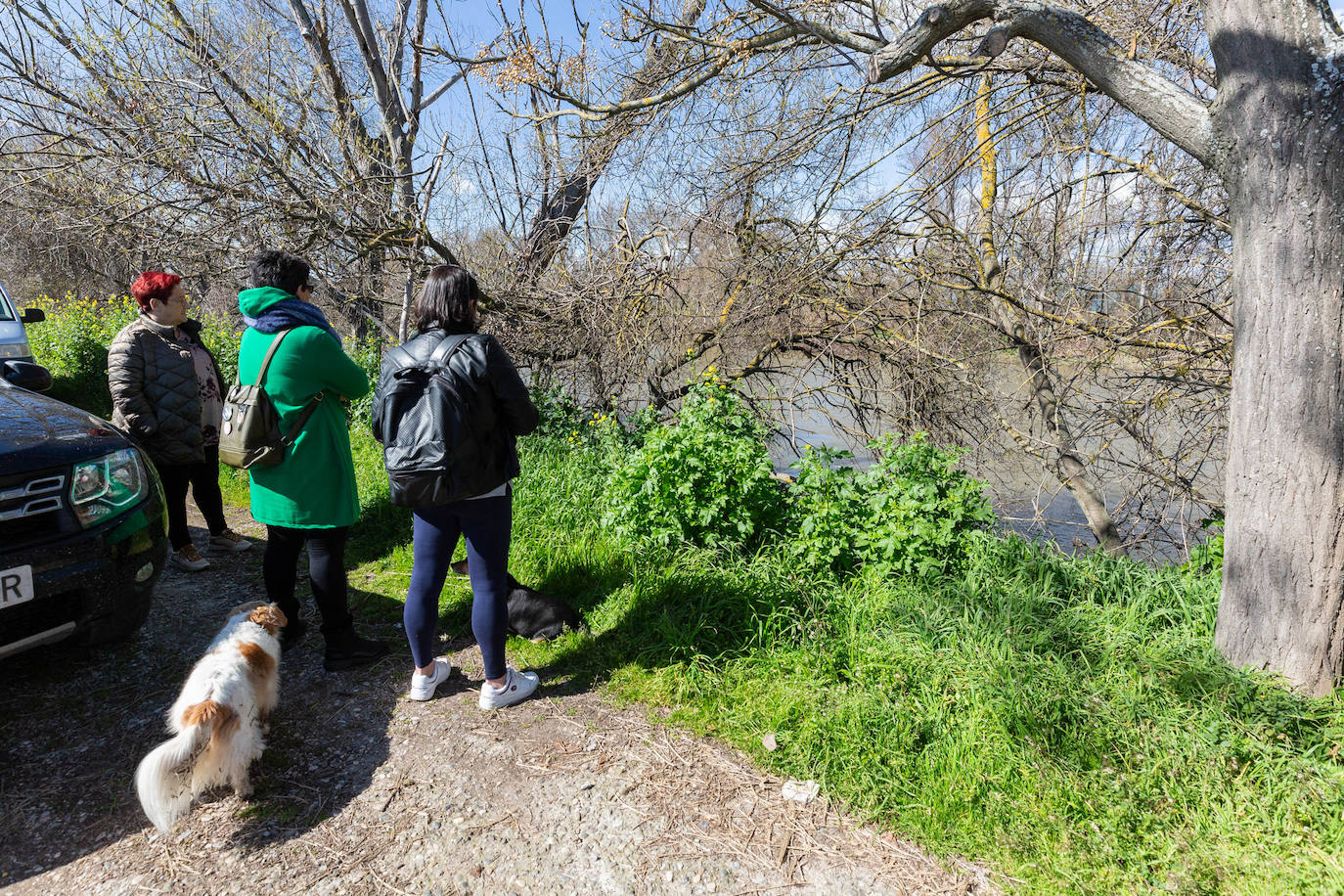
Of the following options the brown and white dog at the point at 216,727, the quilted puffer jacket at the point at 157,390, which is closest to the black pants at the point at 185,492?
the quilted puffer jacket at the point at 157,390

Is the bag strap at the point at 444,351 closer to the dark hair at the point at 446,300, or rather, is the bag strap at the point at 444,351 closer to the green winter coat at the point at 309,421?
the dark hair at the point at 446,300

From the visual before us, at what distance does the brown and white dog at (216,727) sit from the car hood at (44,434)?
96cm

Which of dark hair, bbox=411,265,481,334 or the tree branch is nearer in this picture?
dark hair, bbox=411,265,481,334

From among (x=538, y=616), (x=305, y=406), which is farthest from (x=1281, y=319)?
(x=305, y=406)

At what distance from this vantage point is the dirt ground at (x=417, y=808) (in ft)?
7.47

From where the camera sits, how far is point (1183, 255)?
5316 mm

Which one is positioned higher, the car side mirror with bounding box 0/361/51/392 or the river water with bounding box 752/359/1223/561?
the car side mirror with bounding box 0/361/51/392

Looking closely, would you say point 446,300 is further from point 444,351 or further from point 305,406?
point 305,406

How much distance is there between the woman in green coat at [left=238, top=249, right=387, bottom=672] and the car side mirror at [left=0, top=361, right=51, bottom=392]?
1.84m

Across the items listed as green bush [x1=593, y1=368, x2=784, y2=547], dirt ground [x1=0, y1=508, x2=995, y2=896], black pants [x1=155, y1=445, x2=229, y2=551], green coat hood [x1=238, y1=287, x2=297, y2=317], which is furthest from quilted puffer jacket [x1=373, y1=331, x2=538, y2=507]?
black pants [x1=155, y1=445, x2=229, y2=551]

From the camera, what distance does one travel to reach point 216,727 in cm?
237

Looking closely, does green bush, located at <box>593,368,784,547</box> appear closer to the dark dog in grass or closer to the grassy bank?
the grassy bank

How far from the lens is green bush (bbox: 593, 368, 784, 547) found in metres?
4.05

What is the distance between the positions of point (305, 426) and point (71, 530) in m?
0.91
